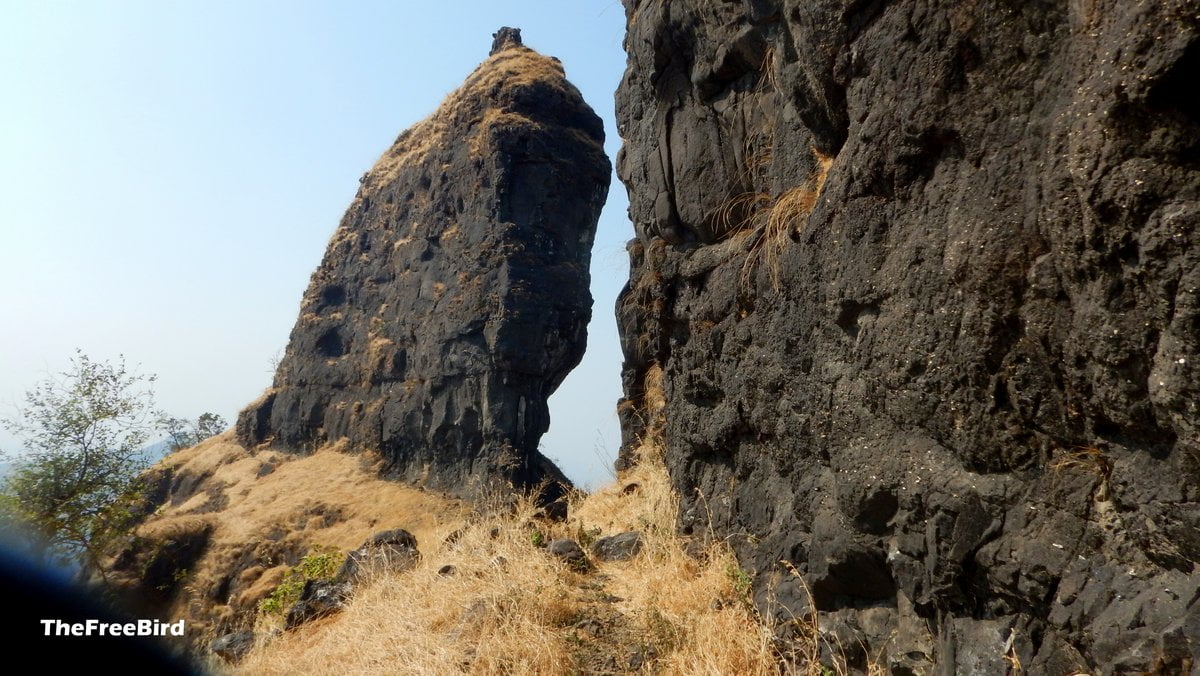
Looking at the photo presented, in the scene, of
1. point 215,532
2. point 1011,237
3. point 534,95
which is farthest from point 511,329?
point 1011,237

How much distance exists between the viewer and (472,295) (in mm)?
24359

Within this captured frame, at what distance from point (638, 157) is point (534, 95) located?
19710 millimetres

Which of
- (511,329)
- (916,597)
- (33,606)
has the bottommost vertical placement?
(33,606)

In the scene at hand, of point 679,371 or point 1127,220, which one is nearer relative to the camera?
point 1127,220

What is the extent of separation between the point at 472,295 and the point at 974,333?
2188 centimetres

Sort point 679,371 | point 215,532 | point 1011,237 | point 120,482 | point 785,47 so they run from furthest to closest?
point 215,532 < point 120,482 < point 679,371 < point 785,47 < point 1011,237

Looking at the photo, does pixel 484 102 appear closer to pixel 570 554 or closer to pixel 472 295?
pixel 472 295

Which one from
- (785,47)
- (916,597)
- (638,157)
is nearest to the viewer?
(916,597)

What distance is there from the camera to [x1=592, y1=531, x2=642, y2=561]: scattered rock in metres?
7.39

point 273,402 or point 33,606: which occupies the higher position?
point 273,402

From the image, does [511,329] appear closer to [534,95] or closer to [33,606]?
[534,95]

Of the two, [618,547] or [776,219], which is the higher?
[776,219]

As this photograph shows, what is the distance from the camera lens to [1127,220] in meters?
2.60

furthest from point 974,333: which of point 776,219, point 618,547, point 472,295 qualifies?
point 472,295
